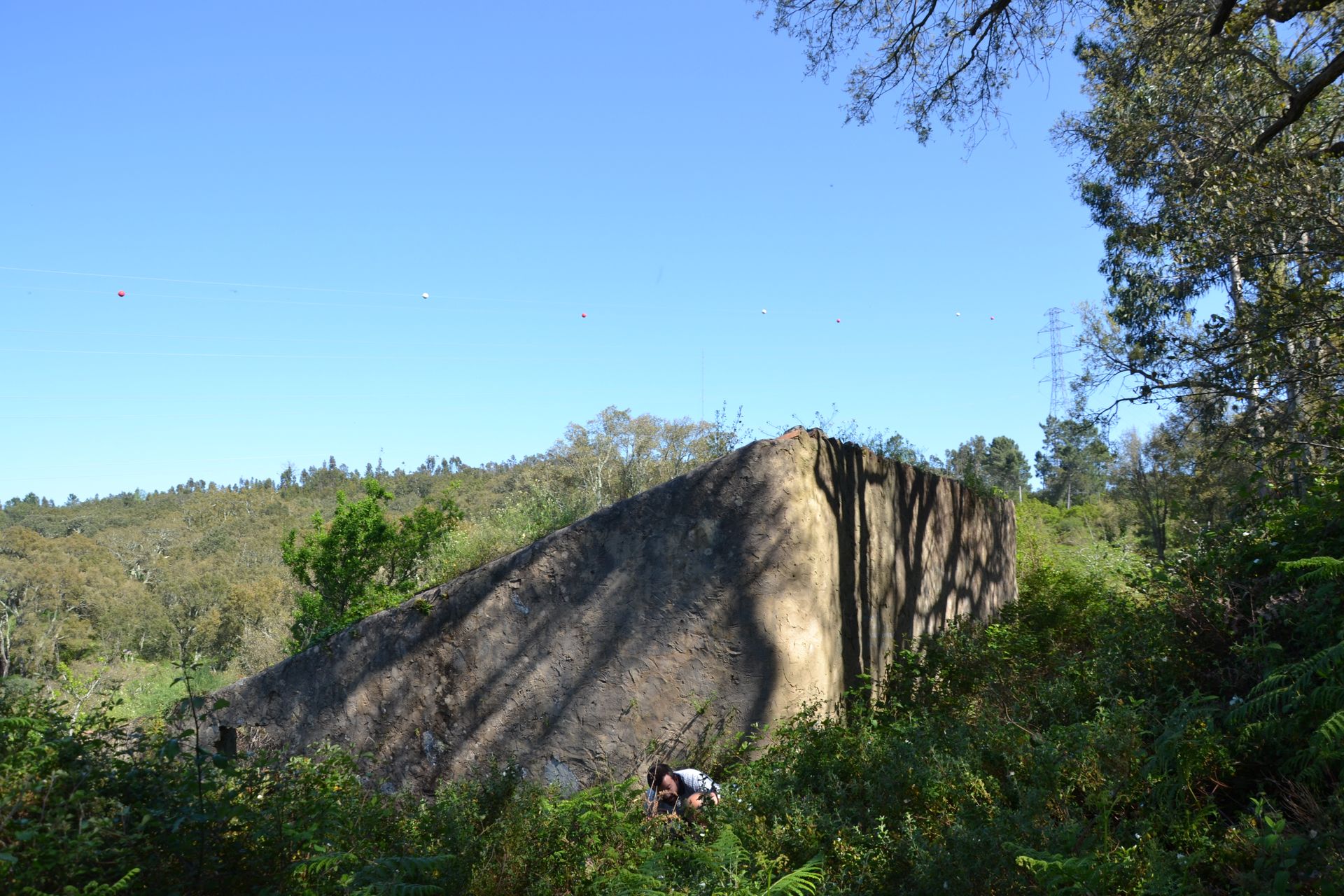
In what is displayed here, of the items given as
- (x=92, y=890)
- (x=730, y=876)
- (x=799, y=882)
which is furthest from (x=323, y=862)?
(x=799, y=882)

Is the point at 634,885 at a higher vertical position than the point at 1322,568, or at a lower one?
lower

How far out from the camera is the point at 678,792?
5.82 metres

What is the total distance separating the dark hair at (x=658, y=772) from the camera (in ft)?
20.2

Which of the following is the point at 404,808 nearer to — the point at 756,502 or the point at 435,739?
the point at 435,739

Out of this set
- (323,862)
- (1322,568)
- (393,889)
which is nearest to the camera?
(393,889)

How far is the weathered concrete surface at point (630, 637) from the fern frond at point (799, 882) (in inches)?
86.4

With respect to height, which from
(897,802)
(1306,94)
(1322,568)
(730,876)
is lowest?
(730,876)

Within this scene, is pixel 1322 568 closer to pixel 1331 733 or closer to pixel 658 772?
pixel 1331 733

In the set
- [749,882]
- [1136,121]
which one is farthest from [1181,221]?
[749,882]

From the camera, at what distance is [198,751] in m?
3.86

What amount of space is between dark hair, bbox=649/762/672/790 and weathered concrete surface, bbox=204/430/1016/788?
8 cm

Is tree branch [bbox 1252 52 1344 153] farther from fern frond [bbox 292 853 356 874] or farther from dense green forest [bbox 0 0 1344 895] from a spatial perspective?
fern frond [bbox 292 853 356 874]

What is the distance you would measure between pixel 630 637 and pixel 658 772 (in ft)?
3.03

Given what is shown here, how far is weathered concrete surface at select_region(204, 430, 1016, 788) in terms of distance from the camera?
6230 mm
